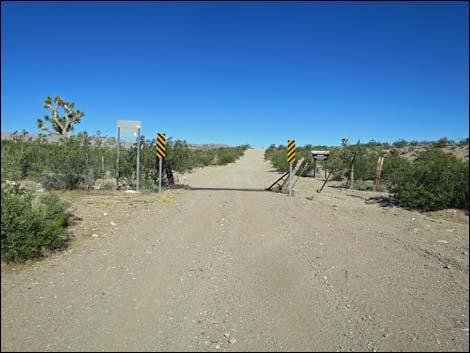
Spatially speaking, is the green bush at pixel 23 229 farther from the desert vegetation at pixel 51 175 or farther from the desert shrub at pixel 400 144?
the desert shrub at pixel 400 144

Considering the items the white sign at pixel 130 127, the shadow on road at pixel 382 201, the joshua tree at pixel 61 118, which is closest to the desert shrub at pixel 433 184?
the shadow on road at pixel 382 201

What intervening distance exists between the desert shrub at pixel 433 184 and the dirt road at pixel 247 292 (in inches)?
31.0

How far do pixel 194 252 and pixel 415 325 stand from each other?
3.24 m

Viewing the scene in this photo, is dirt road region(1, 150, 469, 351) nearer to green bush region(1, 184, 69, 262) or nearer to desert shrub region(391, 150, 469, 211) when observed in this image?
green bush region(1, 184, 69, 262)

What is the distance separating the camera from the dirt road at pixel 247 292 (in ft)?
9.20

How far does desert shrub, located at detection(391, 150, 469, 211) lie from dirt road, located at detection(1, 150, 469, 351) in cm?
79

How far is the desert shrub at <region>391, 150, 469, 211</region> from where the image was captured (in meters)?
6.68

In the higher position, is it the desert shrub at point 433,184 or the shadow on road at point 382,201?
the desert shrub at point 433,184

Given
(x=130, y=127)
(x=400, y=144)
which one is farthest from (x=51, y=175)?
(x=400, y=144)

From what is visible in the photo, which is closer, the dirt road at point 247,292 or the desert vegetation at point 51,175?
the dirt road at point 247,292

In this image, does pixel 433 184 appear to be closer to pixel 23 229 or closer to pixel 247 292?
pixel 247 292

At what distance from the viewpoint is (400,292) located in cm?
381

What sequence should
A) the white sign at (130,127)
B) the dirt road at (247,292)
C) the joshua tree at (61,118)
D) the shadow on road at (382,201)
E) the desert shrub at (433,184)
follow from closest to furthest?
1. the dirt road at (247,292)
2. the desert shrub at (433,184)
3. the shadow on road at (382,201)
4. the white sign at (130,127)
5. the joshua tree at (61,118)

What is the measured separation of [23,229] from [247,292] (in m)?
3.21
